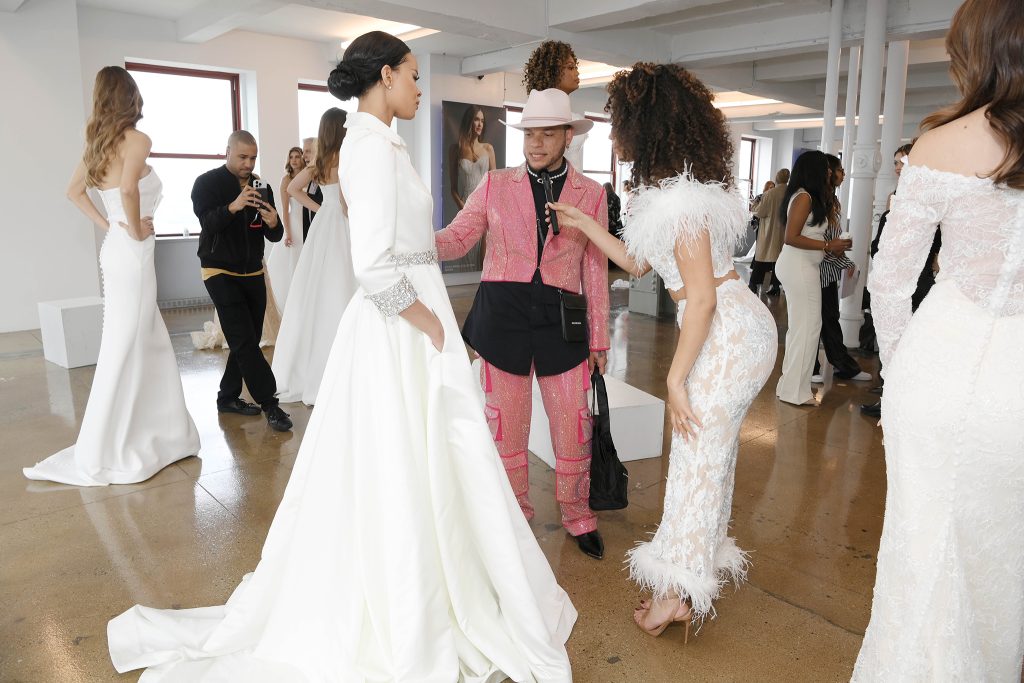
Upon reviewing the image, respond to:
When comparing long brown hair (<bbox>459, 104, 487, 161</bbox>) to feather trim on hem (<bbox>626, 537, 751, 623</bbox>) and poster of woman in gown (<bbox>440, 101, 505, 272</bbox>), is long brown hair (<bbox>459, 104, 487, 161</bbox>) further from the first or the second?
feather trim on hem (<bbox>626, 537, 751, 623</bbox>)

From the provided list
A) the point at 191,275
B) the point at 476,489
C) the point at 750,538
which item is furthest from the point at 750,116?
the point at 476,489

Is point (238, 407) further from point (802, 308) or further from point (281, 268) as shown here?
point (802, 308)

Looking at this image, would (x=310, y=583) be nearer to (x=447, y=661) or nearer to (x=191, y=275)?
(x=447, y=661)

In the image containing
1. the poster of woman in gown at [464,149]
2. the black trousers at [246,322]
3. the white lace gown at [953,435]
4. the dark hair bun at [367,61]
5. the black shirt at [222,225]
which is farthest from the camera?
the poster of woman in gown at [464,149]

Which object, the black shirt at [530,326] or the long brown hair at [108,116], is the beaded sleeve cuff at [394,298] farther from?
the long brown hair at [108,116]

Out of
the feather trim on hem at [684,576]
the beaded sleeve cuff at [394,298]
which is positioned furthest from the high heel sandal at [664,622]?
the beaded sleeve cuff at [394,298]

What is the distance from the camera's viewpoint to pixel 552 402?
294 centimetres

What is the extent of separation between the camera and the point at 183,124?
32.1ft

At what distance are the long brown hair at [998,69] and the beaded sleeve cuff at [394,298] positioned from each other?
1.37 metres

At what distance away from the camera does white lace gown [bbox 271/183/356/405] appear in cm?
507

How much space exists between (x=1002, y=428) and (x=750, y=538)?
5.89 feet

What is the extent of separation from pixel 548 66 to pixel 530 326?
3.37 ft

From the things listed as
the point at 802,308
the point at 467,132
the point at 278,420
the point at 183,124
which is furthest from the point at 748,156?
the point at 278,420

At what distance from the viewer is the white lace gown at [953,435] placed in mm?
1548
